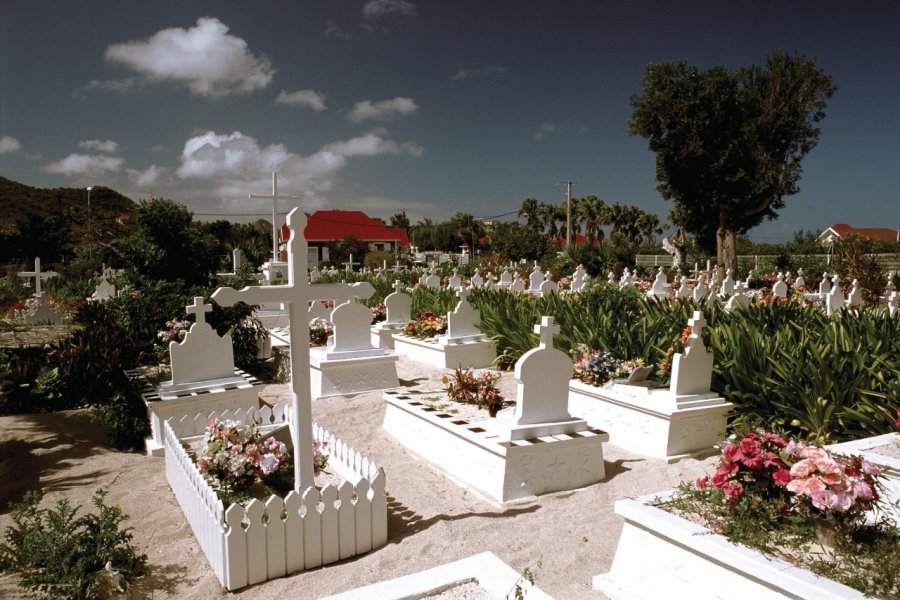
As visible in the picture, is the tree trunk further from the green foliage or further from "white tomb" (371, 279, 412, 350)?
the green foliage

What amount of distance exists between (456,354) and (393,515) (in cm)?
540

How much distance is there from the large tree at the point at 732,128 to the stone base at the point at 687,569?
24.0 m

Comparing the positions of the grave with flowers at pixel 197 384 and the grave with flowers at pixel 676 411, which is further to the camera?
the grave with flowers at pixel 197 384

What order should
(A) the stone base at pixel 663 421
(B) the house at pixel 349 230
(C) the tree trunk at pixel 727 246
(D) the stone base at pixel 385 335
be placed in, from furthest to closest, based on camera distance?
→ (B) the house at pixel 349 230, (C) the tree trunk at pixel 727 246, (D) the stone base at pixel 385 335, (A) the stone base at pixel 663 421

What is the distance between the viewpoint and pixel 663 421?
549cm

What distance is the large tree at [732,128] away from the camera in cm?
2370

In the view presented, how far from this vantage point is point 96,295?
16.6 m

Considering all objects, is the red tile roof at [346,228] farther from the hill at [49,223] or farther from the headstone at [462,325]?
the headstone at [462,325]

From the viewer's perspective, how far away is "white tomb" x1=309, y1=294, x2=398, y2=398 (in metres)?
8.09

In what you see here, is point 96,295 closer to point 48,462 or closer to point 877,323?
point 48,462

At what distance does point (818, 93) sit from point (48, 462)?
28.4 metres

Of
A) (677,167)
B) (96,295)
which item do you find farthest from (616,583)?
(677,167)

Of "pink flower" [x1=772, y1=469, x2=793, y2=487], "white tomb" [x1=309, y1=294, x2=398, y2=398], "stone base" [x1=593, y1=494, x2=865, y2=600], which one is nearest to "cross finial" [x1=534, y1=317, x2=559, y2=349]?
"stone base" [x1=593, y1=494, x2=865, y2=600]

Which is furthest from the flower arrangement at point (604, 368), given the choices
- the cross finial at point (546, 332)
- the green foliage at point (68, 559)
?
the green foliage at point (68, 559)
